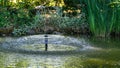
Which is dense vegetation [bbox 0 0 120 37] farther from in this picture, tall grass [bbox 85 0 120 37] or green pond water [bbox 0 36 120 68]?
green pond water [bbox 0 36 120 68]

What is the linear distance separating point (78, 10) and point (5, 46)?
6.85 m

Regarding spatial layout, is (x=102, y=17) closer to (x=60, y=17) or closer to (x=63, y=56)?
(x=60, y=17)

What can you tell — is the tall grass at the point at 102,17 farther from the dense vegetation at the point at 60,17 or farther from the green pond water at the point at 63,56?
the green pond water at the point at 63,56

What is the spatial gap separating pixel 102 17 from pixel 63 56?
572 cm

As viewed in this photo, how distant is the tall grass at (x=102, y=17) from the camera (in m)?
18.3

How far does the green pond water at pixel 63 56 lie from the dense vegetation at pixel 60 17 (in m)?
2.41


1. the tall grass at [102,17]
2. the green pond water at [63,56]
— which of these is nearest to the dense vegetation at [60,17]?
the tall grass at [102,17]

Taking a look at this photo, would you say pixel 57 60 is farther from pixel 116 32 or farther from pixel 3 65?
pixel 116 32

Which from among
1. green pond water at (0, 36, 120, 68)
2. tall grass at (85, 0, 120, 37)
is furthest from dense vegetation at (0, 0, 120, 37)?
green pond water at (0, 36, 120, 68)

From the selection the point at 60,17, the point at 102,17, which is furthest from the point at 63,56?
the point at 60,17

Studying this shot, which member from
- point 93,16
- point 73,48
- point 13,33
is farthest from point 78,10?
point 73,48

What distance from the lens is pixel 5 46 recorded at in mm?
15094

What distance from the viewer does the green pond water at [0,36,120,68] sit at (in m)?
11.7

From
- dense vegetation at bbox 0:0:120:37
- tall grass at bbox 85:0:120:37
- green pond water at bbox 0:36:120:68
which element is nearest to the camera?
green pond water at bbox 0:36:120:68
